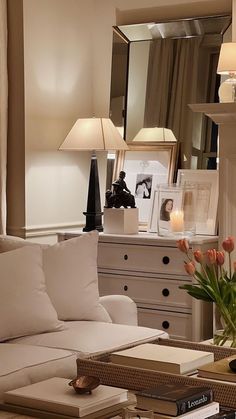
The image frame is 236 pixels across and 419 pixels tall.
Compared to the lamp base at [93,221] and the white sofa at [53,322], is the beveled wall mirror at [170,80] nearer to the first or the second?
the lamp base at [93,221]

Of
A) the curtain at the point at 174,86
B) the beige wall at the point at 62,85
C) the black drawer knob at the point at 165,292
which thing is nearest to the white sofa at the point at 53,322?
the black drawer knob at the point at 165,292

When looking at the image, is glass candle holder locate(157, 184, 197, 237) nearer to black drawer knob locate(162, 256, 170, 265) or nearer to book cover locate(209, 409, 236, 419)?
black drawer knob locate(162, 256, 170, 265)

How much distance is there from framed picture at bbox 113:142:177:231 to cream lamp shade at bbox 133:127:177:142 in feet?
0.11

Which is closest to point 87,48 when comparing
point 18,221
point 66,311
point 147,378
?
point 18,221

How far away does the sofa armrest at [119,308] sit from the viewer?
4227 millimetres

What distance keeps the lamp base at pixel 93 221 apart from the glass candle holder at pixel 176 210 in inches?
16.9

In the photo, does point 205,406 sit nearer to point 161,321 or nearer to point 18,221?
point 161,321

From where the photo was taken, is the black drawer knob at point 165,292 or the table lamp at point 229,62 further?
the black drawer knob at point 165,292

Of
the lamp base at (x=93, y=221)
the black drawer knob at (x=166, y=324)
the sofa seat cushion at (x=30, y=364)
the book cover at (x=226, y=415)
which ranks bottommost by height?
the black drawer knob at (x=166, y=324)

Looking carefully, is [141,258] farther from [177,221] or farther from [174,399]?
[174,399]

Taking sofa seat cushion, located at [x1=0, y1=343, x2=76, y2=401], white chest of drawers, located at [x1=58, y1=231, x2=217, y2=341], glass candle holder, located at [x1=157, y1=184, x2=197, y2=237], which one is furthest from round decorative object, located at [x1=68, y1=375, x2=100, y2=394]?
glass candle holder, located at [x1=157, y1=184, x2=197, y2=237]

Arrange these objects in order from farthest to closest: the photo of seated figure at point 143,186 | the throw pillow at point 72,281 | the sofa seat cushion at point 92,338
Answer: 1. the photo of seated figure at point 143,186
2. the throw pillow at point 72,281
3. the sofa seat cushion at point 92,338

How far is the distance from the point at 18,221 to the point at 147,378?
274cm

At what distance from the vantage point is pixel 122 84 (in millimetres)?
5637
